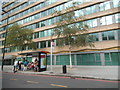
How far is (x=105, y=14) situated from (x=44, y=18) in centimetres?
1676

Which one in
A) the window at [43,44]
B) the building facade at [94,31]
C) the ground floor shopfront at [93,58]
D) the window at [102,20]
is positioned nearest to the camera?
the ground floor shopfront at [93,58]

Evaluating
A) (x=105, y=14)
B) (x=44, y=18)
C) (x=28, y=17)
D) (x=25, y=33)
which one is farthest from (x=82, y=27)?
(x=28, y=17)

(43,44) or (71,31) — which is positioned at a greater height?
(71,31)

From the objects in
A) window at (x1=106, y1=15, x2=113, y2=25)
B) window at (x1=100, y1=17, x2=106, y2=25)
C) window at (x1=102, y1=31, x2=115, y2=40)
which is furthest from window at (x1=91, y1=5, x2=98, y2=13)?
window at (x1=102, y1=31, x2=115, y2=40)

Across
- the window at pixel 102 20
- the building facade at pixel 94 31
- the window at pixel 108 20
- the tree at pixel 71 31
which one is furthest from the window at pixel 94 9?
the tree at pixel 71 31

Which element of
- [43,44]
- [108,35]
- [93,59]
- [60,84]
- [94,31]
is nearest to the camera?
[60,84]

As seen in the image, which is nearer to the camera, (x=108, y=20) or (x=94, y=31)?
(x=108, y=20)

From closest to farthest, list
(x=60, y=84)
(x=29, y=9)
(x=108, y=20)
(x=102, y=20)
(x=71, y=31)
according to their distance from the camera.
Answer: (x=60, y=84) < (x=71, y=31) < (x=108, y=20) < (x=102, y=20) < (x=29, y=9)

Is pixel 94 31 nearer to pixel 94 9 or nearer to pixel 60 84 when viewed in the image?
pixel 94 9

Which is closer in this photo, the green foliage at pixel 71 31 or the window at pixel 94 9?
the green foliage at pixel 71 31

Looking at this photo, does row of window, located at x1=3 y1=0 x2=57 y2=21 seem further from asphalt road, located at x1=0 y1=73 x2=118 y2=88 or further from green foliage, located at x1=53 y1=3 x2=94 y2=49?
asphalt road, located at x1=0 y1=73 x2=118 y2=88

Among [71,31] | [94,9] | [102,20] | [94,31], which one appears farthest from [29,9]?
[71,31]

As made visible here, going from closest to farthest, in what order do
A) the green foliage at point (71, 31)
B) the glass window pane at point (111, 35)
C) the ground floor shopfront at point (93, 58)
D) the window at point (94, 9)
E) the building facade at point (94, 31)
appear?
the green foliage at point (71, 31), the ground floor shopfront at point (93, 58), the building facade at point (94, 31), the glass window pane at point (111, 35), the window at point (94, 9)

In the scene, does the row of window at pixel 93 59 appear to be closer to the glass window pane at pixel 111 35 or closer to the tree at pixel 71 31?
the glass window pane at pixel 111 35
